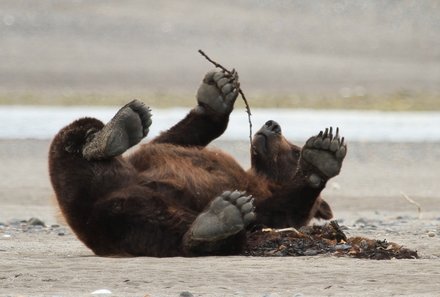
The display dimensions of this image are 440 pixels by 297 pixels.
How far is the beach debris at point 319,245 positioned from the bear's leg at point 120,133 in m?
0.87

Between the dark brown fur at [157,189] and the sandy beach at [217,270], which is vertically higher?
the dark brown fur at [157,189]

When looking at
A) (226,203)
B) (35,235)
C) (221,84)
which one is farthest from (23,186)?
(226,203)

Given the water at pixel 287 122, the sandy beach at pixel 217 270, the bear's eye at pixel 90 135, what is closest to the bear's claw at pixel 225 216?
the sandy beach at pixel 217 270

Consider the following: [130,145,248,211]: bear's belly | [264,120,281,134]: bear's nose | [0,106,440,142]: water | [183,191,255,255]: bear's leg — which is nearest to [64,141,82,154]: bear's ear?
[130,145,248,211]: bear's belly

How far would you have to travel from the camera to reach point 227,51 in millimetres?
31234

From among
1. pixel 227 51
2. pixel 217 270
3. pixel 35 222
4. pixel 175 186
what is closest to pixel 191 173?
pixel 175 186

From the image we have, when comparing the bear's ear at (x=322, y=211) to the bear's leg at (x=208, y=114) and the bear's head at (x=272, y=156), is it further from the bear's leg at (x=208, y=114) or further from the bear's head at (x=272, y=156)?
the bear's leg at (x=208, y=114)

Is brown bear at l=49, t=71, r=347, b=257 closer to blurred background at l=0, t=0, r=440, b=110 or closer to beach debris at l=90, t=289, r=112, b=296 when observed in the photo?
beach debris at l=90, t=289, r=112, b=296

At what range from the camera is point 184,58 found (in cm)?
3028

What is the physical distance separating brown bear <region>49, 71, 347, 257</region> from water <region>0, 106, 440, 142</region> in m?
8.72

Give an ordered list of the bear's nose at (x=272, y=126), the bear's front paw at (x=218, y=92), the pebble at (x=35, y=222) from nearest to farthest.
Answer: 1. the bear's front paw at (x=218, y=92)
2. the bear's nose at (x=272, y=126)
3. the pebble at (x=35, y=222)

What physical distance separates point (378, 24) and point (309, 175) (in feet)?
93.2

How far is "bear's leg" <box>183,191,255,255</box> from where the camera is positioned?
22.3 feet

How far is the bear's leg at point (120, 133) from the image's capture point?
23.8ft
